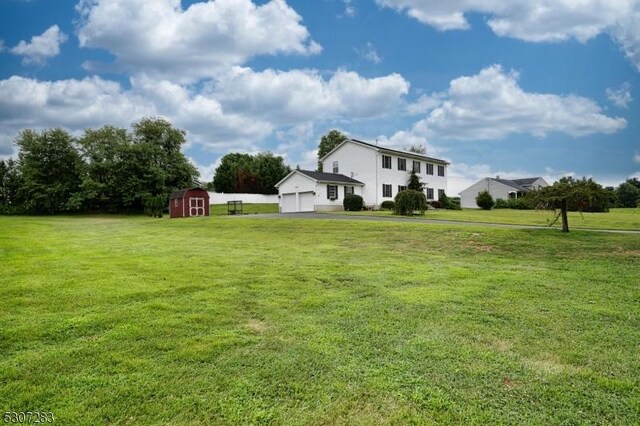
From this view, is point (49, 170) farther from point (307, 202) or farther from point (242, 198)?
point (307, 202)

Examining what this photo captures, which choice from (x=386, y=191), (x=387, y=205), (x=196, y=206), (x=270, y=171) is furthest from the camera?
(x=270, y=171)

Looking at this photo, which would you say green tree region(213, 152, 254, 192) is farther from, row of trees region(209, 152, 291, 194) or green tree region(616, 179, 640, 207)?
green tree region(616, 179, 640, 207)

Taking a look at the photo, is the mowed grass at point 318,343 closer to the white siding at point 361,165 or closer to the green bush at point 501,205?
the white siding at point 361,165

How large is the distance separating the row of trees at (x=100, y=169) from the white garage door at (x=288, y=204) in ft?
51.8

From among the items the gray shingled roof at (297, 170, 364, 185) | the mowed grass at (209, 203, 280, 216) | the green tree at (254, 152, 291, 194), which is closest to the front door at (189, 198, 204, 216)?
the mowed grass at (209, 203, 280, 216)

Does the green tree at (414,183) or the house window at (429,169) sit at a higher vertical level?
the house window at (429,169)

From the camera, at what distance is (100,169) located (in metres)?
47.5

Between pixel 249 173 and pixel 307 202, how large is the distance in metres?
32.6

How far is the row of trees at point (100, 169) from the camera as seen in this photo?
4688cm

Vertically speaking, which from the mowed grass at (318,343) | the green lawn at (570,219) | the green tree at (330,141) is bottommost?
the mowed grass at (318,343)

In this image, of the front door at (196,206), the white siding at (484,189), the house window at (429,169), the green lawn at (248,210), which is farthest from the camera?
the white siding at (484,189)

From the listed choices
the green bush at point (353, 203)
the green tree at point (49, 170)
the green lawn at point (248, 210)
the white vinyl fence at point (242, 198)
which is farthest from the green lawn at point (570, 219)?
the green tree at point (49, 170)

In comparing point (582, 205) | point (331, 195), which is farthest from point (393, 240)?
point (331, 195)

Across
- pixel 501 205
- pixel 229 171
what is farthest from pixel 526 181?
pixel 229 171
